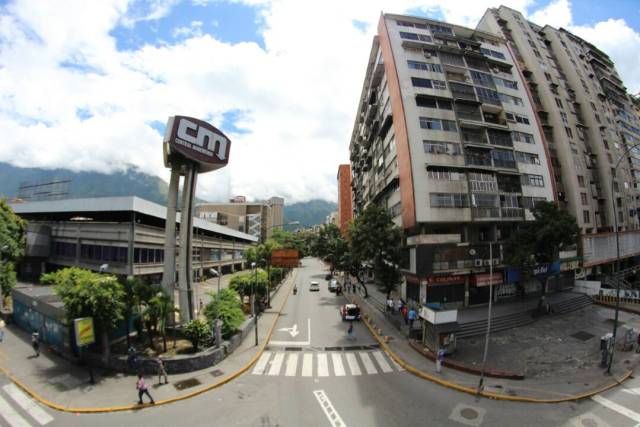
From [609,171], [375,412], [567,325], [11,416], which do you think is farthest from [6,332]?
[609,171]

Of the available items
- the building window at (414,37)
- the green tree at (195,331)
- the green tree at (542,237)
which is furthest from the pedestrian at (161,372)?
the building window at (414,37)

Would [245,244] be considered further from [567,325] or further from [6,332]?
[567,325]

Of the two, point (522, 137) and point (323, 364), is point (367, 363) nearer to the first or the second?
point (323, 364)

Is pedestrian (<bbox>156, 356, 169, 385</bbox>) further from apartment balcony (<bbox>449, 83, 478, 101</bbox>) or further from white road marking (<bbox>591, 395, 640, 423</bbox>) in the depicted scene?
apartment balcony (<bbox>449, 83, 478, 101</bbox>)

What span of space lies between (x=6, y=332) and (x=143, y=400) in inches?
811

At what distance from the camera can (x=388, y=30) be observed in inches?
1449

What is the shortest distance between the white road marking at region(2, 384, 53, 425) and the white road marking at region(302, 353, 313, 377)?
12.4 m

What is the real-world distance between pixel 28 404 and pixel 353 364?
694 inches

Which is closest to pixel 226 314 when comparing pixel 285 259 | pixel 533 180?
pixel 285 259

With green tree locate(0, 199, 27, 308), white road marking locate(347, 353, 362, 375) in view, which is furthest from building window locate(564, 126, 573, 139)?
green tree locate(0, 199, 27, 308)

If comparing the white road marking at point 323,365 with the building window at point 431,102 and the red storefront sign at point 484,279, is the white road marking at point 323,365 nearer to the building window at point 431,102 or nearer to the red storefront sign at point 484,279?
the red storefront sign at point 484,279

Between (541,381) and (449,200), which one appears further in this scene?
(449,200)

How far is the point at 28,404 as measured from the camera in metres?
13.9

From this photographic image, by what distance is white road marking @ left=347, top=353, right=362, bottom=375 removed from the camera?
17688mm
